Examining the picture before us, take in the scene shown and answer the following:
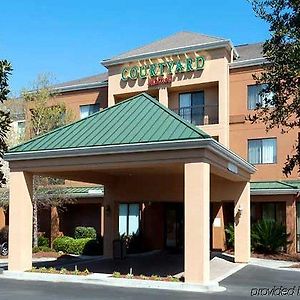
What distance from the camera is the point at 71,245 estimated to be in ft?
101

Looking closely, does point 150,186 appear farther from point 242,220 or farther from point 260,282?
point 260,282

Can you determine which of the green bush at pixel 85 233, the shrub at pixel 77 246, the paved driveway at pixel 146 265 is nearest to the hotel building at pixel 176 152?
the green bush at pixel 85 233

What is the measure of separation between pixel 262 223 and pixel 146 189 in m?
7.41

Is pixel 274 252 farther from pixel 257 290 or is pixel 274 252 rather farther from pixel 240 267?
pixel 257 290

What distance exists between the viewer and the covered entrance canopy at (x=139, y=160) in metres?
17.0

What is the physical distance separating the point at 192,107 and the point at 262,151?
512 centimetres

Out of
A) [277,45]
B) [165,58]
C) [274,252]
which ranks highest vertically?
[165,58]

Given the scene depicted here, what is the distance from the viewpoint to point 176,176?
2427cm

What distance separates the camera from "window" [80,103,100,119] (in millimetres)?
38222

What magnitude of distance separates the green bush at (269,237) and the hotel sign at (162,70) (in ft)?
33.5

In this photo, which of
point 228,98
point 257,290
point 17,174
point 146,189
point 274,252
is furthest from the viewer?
point 228,98

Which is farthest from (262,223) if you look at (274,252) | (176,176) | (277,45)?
(277,45)

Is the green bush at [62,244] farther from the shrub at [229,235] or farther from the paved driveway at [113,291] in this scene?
the paved driveway at [113,291]

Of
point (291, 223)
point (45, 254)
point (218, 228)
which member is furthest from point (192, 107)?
point (45, 254)
